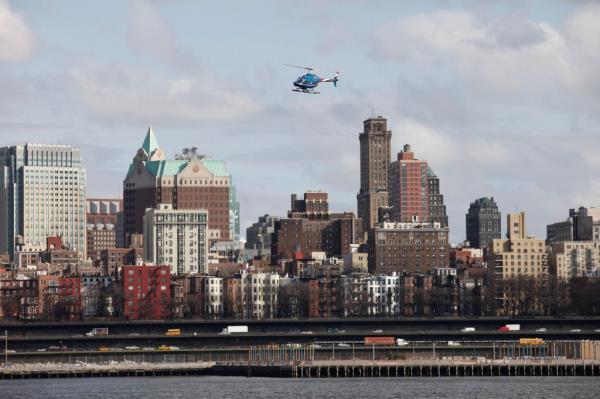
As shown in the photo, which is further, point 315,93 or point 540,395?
point 315,93

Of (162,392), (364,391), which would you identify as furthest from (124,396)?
(364,391)

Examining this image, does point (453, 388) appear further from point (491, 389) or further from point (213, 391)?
point (213, 391)

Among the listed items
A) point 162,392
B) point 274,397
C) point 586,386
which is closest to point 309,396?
point 274,397

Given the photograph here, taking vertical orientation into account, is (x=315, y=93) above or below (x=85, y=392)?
above

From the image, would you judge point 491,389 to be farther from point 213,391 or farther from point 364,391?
point 213,391

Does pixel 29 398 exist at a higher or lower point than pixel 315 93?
lower

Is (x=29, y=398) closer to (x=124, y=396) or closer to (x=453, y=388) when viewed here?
(x=124, y=396)

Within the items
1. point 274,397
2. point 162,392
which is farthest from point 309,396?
point 162,392
